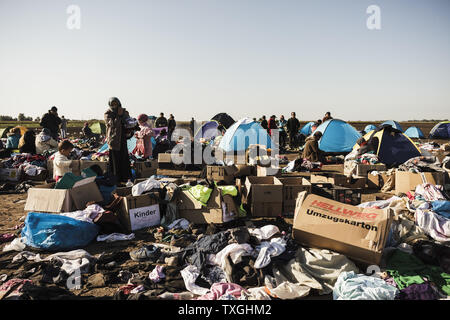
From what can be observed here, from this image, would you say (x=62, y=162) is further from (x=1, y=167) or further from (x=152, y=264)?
(x=1, y=167)

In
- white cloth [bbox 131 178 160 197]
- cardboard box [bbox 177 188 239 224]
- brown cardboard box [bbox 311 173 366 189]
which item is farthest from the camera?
brown cardboard box [bbox 311 173 366 189]

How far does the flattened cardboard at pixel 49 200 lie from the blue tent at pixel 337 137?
9.91 meters

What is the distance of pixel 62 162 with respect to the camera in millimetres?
5410

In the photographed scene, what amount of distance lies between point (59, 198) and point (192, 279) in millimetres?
2740

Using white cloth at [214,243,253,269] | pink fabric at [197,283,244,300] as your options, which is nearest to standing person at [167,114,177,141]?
white cloth at [214,243,253,269]

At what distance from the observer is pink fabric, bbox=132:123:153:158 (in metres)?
8.51

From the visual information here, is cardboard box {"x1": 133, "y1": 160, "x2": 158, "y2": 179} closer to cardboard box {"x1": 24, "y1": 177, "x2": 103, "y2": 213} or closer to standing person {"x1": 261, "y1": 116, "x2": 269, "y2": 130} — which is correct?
cardboard box {"x1": 24, "y1": 177, "x2": 103, "y2": 213}

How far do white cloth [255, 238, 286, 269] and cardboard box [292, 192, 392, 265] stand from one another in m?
0.27

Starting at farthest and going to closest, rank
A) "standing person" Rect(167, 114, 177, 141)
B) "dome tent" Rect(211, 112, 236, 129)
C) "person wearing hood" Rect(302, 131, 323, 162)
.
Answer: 1. "dome tent" Rect(211, 112, 236, 129)
2. "standing person" Rect(167, 114, 177, 141)
3. "person wearing hood" Rect(302, 131, 323, 162)

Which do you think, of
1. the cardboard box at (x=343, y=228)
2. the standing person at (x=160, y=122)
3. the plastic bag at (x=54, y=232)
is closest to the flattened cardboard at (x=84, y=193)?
the plastic bag at (x=54, y=232)

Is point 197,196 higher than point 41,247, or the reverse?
point 197,196

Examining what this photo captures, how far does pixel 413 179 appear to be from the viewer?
6008 millimetres
